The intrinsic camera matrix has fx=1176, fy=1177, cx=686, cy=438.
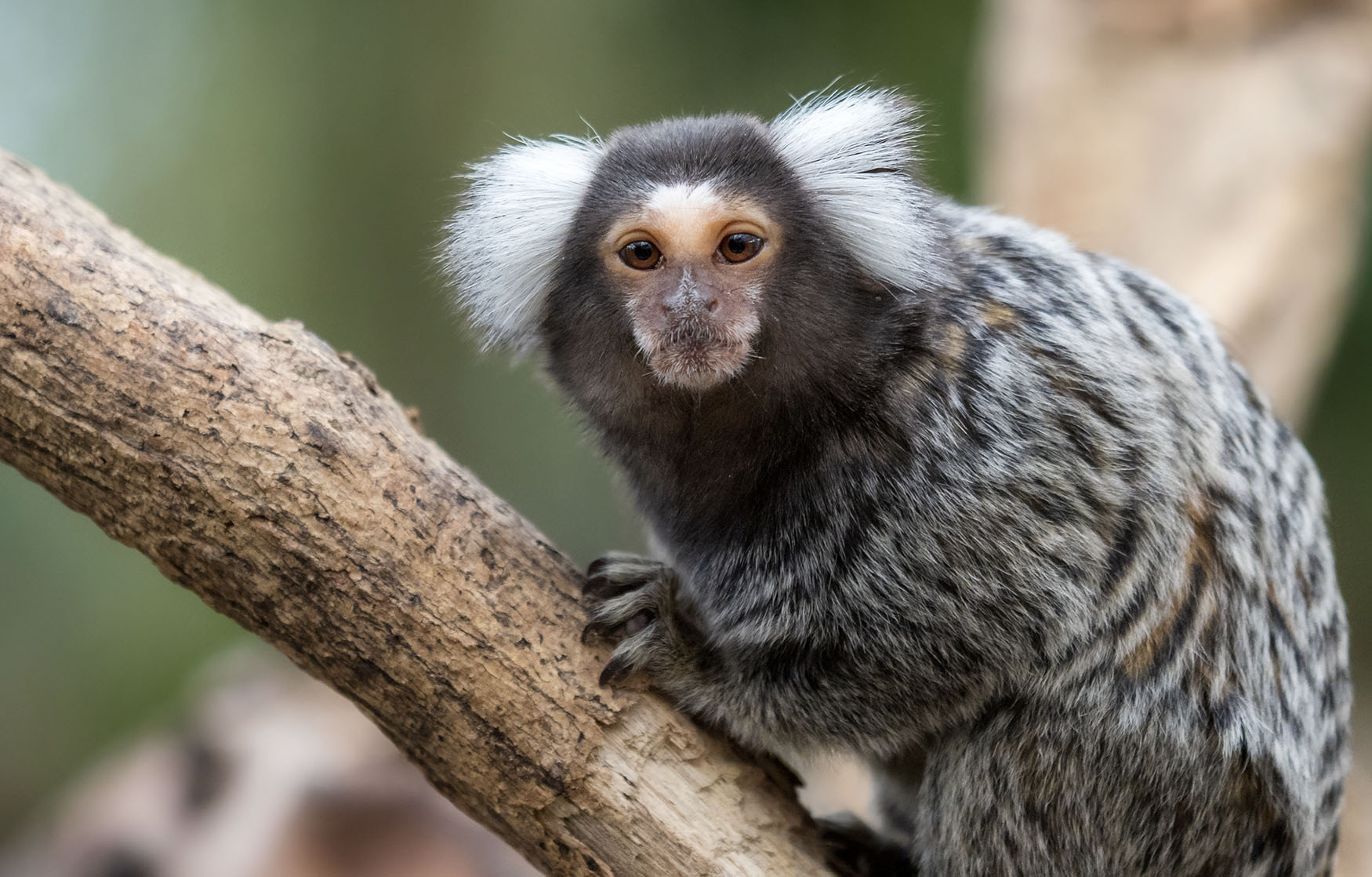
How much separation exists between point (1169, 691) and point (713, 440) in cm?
106

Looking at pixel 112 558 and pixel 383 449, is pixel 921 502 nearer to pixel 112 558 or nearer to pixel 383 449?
pixel 383 449

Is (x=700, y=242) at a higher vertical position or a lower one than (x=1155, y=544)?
higher

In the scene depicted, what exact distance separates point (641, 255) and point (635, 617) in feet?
2.41

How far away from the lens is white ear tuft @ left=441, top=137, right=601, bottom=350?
2.61 m

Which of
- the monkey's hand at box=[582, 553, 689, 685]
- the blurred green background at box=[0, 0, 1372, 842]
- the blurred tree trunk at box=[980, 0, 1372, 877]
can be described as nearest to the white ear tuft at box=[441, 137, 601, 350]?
the monkey's hand at box=[582, 553, 689, 685]

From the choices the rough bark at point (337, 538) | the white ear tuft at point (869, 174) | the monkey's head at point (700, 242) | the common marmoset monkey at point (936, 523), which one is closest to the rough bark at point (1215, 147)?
the common marmoset monkey at point (936, 523)

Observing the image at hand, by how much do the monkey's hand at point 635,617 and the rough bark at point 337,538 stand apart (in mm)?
48

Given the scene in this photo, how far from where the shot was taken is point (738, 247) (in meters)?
2.36

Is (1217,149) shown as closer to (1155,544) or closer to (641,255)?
(1155,544)

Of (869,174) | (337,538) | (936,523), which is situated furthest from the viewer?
(869,174)

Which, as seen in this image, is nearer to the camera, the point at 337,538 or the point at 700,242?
the point at 337,538

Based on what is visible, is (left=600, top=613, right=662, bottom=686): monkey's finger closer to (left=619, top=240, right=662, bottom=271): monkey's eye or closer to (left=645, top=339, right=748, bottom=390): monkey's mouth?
(left=645, top=339, right=748, bottom=390): monkey's mouth

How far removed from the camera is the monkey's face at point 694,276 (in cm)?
227

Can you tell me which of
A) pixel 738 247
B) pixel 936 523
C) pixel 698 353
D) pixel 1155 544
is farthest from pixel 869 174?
pixel 1155 544
